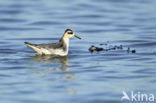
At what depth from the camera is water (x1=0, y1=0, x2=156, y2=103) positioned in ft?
40.5

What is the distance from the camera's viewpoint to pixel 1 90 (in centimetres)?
1238

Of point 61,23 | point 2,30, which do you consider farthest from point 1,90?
point 61,23

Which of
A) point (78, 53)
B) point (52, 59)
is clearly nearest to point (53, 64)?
point (52, 59)

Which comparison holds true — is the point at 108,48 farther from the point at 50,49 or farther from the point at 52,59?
the point at 52,59

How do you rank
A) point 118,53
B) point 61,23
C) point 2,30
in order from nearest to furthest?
point 118,53 < point 2,30 < point 61,23

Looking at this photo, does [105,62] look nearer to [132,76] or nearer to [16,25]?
[132,76]

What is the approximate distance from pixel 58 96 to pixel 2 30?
37.9 ft

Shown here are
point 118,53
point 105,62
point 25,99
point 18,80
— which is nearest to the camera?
point 25,99

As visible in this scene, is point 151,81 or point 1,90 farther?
point 151,81

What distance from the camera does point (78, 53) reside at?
58.2 feet
